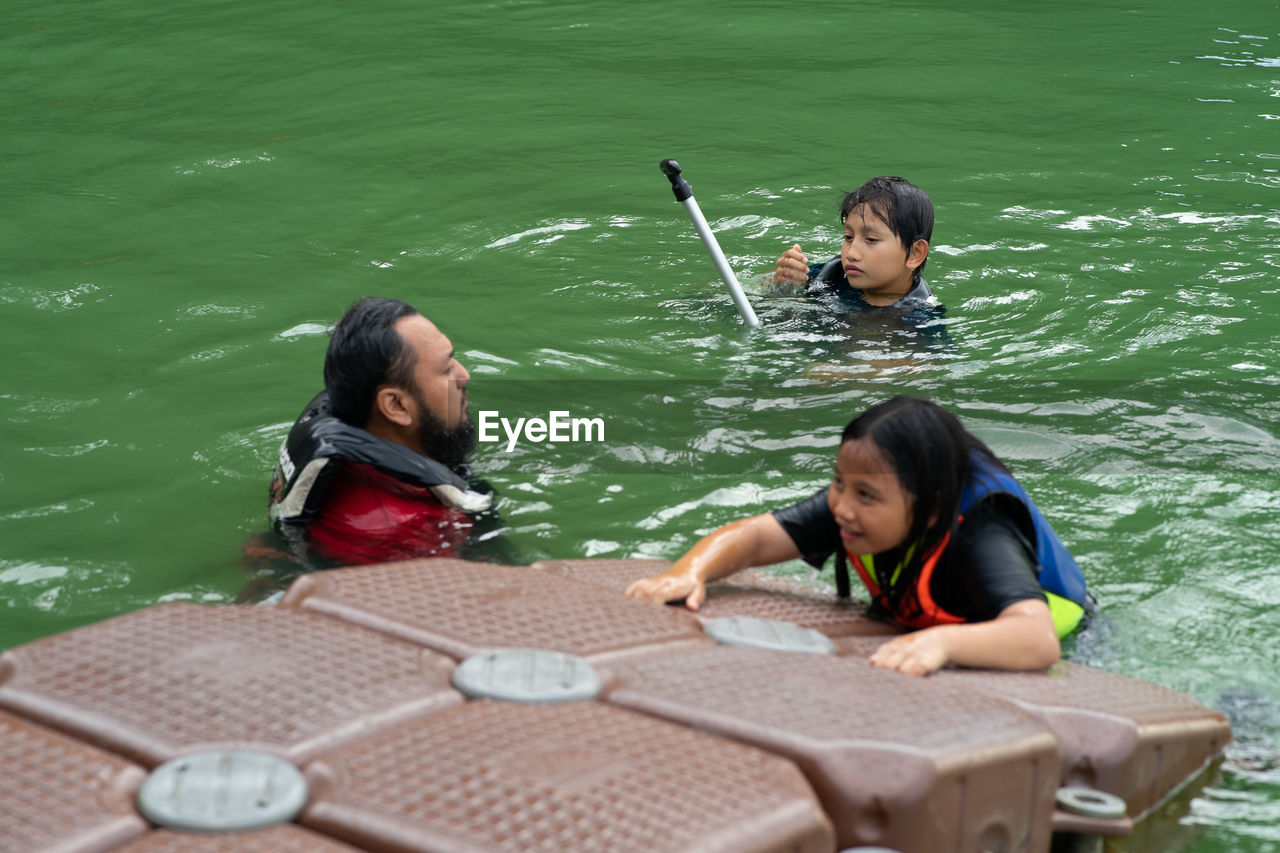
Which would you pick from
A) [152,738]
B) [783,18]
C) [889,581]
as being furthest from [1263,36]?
[152,738]

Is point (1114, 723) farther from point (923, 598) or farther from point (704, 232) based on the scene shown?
point (704, 232)

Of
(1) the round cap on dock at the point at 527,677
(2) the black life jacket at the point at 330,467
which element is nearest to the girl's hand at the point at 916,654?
(1) the round cap on dock at the point at 527,677

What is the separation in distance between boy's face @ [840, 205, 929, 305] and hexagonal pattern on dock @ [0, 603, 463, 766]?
13.4 ft

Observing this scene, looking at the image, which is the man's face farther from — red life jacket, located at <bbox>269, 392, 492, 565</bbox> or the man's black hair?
red life jacket, located at <bbox>269, 392, 492, 565</bbox>

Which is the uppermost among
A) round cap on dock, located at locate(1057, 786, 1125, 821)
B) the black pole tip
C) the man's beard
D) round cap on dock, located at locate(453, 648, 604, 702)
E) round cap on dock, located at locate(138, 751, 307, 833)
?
the black pole tip

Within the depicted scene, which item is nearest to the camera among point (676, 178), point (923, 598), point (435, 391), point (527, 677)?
point (527, 677)

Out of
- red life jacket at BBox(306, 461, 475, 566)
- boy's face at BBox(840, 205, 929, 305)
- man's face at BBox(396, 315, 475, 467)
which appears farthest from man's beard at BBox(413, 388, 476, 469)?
boy's face at BBox(840, 205, 929, 305)

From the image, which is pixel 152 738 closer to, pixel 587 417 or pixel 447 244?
pixel 587 417

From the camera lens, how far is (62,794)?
7.00 feet

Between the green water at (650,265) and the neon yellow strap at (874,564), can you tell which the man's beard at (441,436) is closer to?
the green water at (650,265)

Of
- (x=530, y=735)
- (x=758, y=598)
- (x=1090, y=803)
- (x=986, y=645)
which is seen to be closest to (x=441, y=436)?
(x=758, y=598)

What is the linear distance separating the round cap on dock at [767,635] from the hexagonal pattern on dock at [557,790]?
1.92 feet

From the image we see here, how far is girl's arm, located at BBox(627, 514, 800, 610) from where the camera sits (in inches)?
136

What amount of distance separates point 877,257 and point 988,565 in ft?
10.8
